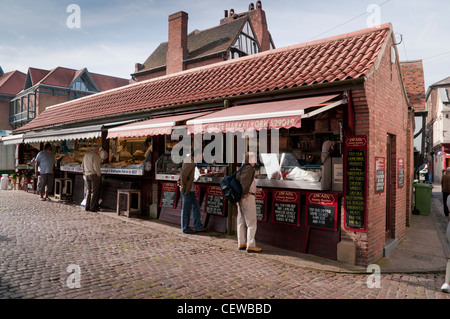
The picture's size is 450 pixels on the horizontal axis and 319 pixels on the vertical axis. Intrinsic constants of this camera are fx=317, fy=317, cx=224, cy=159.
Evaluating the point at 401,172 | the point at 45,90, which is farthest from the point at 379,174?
the point at 45,90

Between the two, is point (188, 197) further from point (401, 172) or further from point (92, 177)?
point (401, 172)

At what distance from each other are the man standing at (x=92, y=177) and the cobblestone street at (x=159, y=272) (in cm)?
292

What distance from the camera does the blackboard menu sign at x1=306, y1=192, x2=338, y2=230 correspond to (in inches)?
227

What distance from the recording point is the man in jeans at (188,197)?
739 cm

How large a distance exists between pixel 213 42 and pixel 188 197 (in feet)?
72.1

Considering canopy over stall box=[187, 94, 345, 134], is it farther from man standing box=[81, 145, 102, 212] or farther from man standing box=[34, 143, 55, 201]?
man standing box=[34, 143, 55, 201]

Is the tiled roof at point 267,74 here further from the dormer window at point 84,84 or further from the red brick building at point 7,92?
the red brick building at point 7,92

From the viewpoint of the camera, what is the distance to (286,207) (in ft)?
20.8

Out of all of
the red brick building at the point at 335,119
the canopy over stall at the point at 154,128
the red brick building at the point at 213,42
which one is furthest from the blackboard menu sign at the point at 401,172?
the red brick building at the point at 213,42

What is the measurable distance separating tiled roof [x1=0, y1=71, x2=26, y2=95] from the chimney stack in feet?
74.9

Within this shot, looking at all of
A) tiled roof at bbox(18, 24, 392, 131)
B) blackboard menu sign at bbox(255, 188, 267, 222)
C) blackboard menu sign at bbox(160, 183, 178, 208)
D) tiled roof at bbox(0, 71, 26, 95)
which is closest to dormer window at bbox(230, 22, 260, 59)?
tiled roof at bbox(18, 24, 392, 131)

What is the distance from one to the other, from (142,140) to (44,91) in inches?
1098

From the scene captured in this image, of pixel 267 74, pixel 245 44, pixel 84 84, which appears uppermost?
pixel 245 44
